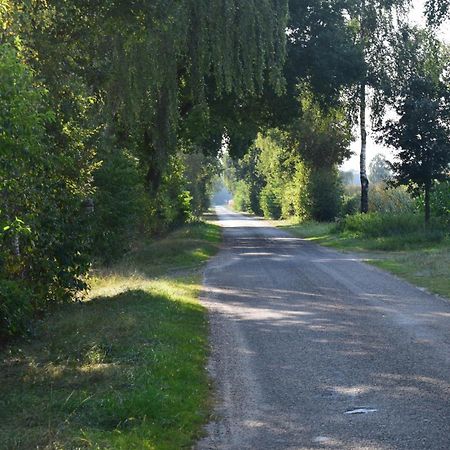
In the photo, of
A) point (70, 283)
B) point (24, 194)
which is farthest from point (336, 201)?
point (24, 194)

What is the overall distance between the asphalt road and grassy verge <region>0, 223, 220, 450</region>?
0.37 m

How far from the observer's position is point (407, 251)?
1101 inches

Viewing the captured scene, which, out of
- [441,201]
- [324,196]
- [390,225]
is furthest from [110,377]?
[324,196]

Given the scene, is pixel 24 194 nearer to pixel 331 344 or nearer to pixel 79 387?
pixel 79 387

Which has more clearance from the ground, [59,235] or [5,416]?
[59,235]

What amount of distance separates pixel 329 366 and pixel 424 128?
2370 centimetres

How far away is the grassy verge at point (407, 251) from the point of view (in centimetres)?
1853

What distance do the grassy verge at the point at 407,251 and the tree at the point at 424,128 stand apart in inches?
101

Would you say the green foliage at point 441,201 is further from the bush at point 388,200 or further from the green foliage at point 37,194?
the green foliage at point 37,194

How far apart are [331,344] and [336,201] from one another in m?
45.0

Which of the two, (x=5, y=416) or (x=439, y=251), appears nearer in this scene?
(x=5, y=416)

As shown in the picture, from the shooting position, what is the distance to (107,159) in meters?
17.9

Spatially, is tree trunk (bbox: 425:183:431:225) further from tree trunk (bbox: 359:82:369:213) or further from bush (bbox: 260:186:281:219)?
bush (bbox: 260:186:281:219)

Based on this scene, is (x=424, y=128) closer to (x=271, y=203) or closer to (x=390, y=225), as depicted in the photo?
(x=390, y=225)
